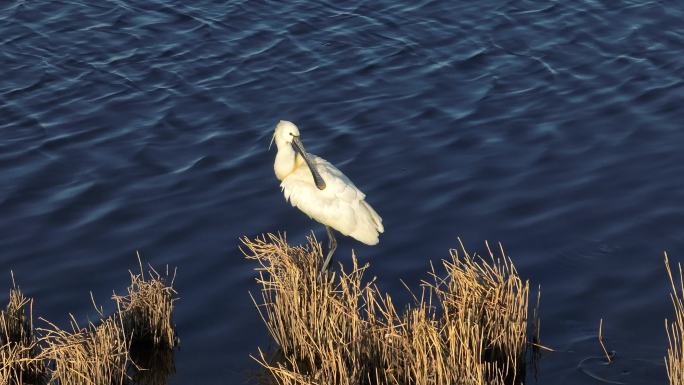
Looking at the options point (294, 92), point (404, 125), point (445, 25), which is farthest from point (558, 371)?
point (445, 25)

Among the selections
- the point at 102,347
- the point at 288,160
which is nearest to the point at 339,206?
the point at 288,160

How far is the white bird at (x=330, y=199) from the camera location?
41.2 ft

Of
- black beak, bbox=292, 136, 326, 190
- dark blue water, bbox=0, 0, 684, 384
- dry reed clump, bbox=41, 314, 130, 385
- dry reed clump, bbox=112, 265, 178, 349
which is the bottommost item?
dark blue water, bbox=0, 0, 684, 384

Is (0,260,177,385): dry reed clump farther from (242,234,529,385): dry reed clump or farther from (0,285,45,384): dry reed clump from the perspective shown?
(242,234,529,385): dry reed clump

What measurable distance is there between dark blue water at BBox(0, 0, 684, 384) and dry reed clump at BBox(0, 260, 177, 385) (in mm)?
364

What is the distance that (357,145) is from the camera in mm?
16859

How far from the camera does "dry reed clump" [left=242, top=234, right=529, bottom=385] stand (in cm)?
966

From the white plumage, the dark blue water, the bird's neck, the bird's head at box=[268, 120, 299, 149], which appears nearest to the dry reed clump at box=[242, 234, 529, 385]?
the dark blue water

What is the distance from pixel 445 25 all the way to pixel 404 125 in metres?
3.93

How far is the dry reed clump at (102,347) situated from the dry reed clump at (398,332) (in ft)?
3.79

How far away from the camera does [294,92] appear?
61.1 feet

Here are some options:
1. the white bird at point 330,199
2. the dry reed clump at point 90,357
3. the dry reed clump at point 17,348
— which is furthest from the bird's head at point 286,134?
the dry reed clump at point 17,348

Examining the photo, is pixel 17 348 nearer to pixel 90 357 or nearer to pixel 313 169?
pixel 90 357

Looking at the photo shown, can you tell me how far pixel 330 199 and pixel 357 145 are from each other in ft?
14.1
